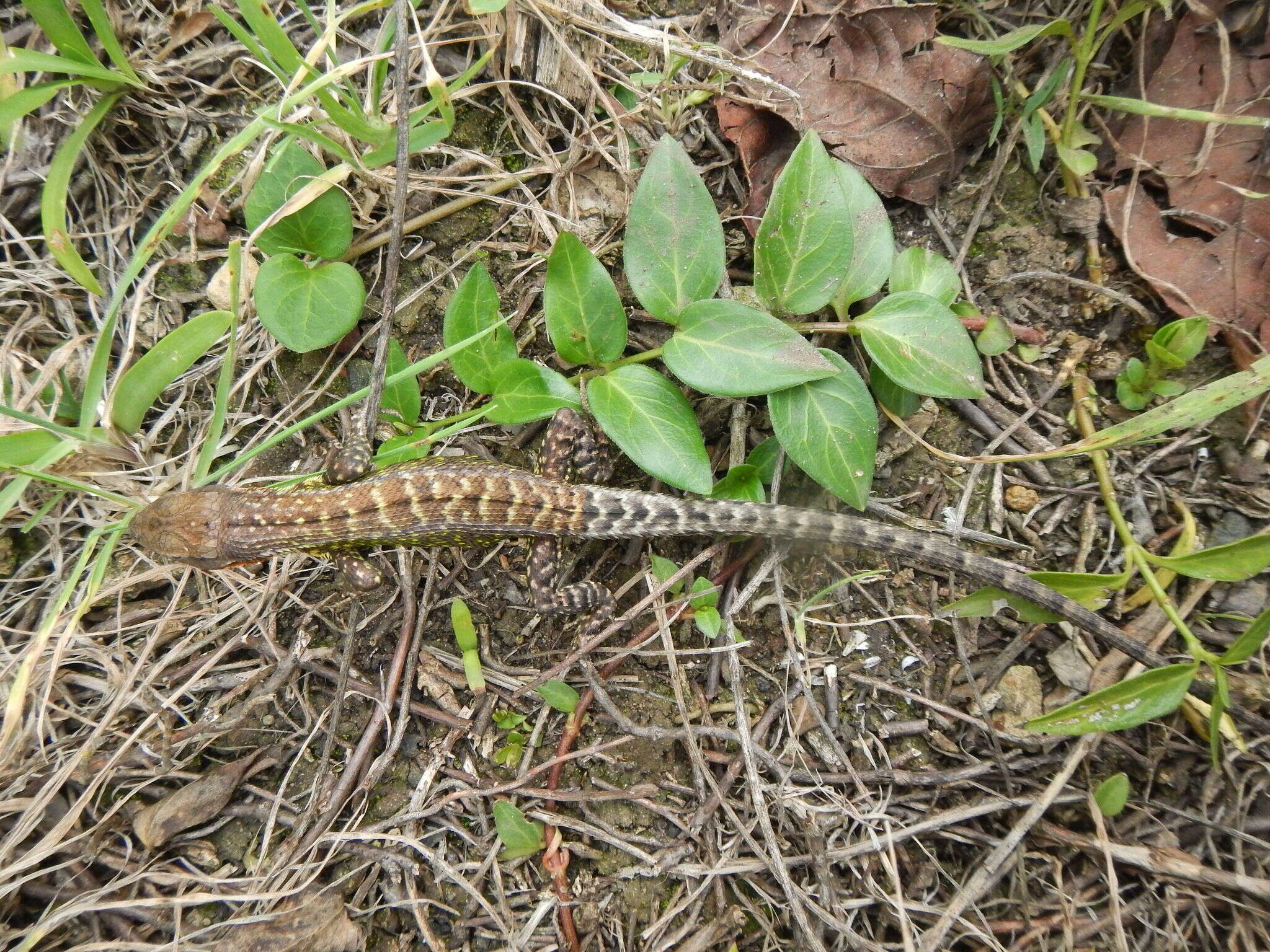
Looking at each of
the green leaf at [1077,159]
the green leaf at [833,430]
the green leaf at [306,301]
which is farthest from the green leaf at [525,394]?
the green leaf at [1077,159]

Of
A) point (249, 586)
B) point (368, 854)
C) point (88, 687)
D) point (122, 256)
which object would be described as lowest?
point (368, 854)

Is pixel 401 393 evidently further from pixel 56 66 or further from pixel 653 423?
pixel 56 66

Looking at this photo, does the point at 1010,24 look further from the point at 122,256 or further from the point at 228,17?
the point at 122,256

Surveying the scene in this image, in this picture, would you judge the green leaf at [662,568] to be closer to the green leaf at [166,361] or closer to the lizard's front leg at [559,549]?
the lizard's front leg at [559,549]

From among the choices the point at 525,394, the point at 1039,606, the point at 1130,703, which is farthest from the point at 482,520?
→ the point at 1130,703

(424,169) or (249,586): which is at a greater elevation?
(424,169)

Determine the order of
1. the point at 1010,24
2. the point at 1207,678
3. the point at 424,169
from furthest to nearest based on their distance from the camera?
the point at 424,169 < the point at 1010,24 < the point at 1207,678

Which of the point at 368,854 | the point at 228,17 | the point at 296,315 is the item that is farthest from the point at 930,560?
the point at 228,17
